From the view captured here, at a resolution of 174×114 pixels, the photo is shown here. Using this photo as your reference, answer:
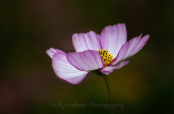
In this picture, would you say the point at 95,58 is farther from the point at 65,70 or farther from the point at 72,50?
the point at 72,50

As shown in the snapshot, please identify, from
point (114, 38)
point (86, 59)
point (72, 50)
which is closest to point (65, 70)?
point (86, 59)

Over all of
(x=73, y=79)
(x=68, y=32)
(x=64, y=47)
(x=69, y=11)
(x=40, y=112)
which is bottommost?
(x=40, y=112)

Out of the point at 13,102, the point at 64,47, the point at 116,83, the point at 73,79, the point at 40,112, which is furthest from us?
the point at 64,47

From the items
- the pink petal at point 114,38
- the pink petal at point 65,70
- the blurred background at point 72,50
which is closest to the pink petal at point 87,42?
the pink petal at point 114,38

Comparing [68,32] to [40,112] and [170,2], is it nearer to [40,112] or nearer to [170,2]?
[170,2]

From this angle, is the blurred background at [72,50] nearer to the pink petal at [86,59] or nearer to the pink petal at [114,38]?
the pink petal at [114,38]

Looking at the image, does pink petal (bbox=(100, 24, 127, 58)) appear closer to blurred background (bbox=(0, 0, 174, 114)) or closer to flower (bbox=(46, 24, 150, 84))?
flower (bbox=(46, 24, 150, 84))

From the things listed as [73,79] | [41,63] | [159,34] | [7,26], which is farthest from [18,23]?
[73,79]
